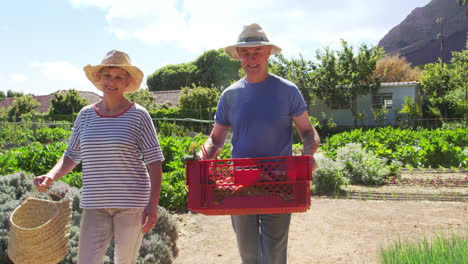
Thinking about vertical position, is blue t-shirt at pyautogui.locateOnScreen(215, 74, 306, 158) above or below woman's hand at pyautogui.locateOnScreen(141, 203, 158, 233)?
above

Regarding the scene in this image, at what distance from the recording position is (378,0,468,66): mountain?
269 ft

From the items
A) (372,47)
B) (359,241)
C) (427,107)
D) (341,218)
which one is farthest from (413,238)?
(427,107)

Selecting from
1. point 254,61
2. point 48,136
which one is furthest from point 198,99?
point 254,61

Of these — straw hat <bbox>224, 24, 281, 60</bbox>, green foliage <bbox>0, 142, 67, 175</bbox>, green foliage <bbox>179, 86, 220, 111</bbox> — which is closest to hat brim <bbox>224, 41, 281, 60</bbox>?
straw hat <bbox>224, 24, 281, 60</bbox>

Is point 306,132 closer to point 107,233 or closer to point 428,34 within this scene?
point 107,233

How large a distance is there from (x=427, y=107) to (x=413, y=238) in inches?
921

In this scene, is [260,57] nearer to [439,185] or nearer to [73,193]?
[73,193]

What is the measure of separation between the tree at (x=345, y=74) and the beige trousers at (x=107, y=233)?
75.7 feet

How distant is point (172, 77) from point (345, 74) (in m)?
33.8

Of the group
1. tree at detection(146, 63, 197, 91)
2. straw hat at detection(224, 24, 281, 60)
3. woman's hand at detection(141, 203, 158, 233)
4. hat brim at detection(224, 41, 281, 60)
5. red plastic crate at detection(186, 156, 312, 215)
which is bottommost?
woman's hand at detection(141, 203, 158, 233)

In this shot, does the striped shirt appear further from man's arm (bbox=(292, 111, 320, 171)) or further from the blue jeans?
man's arm (bbox=(292, 111, 320, 171))

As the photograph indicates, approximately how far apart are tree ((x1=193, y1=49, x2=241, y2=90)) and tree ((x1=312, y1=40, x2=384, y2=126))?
2337cm

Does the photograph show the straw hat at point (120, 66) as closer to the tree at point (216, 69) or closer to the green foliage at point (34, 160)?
the green foliage at point (34, 160)

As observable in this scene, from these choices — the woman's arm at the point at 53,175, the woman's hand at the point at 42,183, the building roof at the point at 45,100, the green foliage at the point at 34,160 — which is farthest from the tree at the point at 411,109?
the building roof at the point at 45,100
